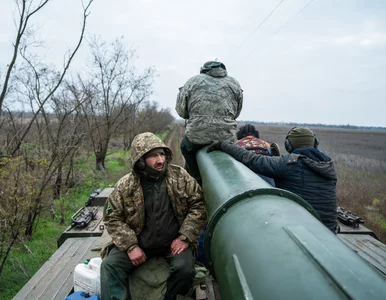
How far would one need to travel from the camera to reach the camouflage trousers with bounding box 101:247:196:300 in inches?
90.7

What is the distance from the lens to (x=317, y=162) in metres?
2.66

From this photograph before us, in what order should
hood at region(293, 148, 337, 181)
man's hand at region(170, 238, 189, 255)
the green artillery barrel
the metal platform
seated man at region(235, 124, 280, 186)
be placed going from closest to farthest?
the green artillery barrel → man's hand at region(170, 238, 189, 255) → hood at region(293, 148, 337, 181) → seated man at region(235, 124, 280, 186) → the metal platform

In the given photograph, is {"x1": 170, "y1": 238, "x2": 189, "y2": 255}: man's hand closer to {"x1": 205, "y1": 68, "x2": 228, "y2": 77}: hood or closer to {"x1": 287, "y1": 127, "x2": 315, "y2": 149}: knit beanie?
{"x1": 287, "y1": 127, "x2": 315, "y2": 149}: knit beanie

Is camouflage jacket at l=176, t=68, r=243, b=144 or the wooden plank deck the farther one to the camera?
camouflage jacket at l=176, t=68, r=243, b=144

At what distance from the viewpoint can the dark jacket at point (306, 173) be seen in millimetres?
2674

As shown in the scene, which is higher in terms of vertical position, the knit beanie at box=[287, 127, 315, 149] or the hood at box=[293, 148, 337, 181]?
the knit beanie at box=[287, 127, 315, 149]

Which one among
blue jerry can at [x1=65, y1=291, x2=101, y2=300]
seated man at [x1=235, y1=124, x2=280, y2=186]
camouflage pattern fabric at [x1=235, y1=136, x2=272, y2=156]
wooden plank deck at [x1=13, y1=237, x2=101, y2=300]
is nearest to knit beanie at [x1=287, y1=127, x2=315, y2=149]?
seated man at [x1=235, y1=124, x2=280, y2=186]

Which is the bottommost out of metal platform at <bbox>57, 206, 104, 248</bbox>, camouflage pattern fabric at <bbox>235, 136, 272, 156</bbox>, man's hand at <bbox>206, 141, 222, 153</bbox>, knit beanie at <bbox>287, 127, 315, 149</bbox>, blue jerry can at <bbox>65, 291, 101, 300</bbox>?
metal platform at <bbox>57, 206, 104, 248</bbox>

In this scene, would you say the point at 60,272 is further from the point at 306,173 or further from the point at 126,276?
the point at 306,173

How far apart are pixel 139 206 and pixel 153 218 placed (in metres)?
0.16

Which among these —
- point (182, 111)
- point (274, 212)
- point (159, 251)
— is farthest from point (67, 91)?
point (274, 212)

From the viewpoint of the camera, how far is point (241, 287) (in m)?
1.07

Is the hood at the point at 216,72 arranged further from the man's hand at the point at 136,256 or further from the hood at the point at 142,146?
the man's hand at the point at 136,256

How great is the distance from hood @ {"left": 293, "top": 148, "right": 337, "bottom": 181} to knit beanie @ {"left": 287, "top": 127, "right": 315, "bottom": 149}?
0.10 m
